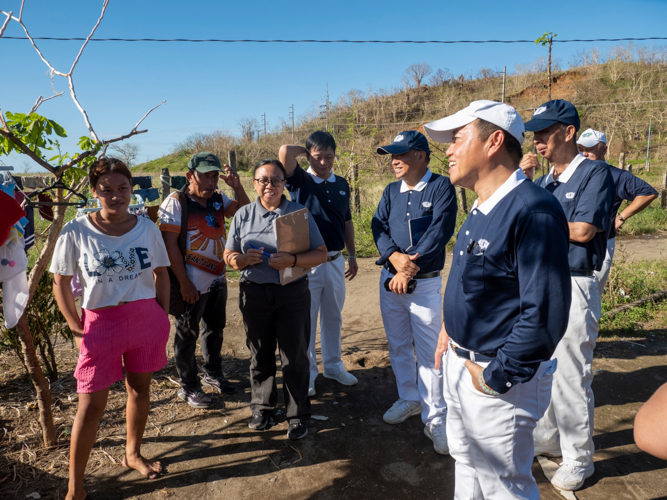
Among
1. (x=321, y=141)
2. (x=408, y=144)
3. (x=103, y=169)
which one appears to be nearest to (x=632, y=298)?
(x=408, y=144)

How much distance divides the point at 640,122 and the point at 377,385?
37.1 m

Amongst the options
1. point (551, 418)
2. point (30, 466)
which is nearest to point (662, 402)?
point (551, 418)

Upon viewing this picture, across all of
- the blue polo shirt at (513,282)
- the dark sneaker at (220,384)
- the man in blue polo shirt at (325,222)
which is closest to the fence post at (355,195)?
the man in blue polo shirt at (325,222)

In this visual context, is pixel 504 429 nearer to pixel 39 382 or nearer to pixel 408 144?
pixel 408 144

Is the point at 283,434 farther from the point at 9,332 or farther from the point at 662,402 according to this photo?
the point at 662,402

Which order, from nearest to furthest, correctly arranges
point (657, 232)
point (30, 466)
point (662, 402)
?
point (662, 402) < point (30, 466) < point (657, 232)

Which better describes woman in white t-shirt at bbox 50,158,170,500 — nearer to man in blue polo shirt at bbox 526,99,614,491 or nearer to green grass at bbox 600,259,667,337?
man in blue polo shirt at bbox 526,99,614,491

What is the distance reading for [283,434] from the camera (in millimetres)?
3240

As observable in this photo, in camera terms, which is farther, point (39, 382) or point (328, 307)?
point (328, 307)

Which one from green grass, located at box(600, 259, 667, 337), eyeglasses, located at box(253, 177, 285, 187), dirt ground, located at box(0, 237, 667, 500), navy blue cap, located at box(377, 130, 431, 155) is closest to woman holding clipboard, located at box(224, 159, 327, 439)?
eyeglasses, located at box(253, 177, 285, 187)

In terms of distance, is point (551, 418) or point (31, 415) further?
point (31, 415)

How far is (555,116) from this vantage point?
102 inches

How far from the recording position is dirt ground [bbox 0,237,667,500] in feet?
8.70

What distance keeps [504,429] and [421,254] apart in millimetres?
1466
